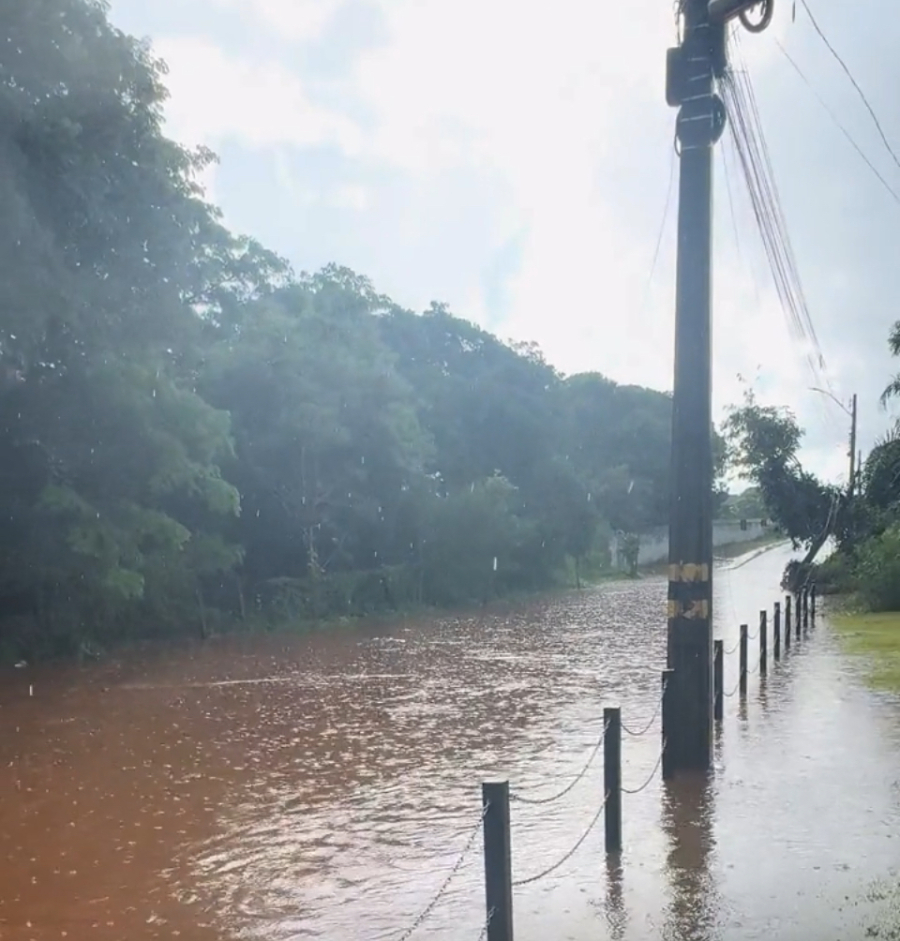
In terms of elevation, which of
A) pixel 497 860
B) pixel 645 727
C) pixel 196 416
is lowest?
pixel 645 727

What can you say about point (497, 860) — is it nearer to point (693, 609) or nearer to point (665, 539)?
point (693, 609)

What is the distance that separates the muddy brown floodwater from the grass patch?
21.2 inches

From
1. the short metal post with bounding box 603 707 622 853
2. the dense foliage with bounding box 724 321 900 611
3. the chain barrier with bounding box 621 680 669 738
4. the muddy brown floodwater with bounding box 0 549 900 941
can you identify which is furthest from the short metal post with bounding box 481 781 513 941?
the dense foliage with bounding box 724 321 900 611

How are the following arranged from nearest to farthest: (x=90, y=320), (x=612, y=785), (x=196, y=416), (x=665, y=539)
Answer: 1. (x=612, y=785)
2. (x=90, y=320)
3. (x=196, y=416)
4. (x=665, y=539)

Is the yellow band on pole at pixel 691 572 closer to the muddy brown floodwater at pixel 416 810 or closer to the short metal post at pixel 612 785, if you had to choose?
the muddy brown floodwater at pixel 416 810

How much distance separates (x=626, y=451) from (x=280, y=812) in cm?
5547

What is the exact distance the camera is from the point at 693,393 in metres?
10.1

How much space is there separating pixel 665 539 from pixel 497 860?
2401 inches

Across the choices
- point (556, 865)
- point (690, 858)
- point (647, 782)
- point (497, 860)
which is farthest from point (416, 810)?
point (497, 860)

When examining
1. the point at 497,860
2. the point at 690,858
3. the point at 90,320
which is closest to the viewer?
the point at 497,860

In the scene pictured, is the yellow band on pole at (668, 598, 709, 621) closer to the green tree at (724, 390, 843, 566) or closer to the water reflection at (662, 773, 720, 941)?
the water reflection at (662, 773, 720, 941)

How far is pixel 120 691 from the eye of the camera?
19297 mm

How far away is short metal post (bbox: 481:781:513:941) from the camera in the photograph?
5.49m

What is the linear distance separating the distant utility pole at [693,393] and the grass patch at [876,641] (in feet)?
20.6
